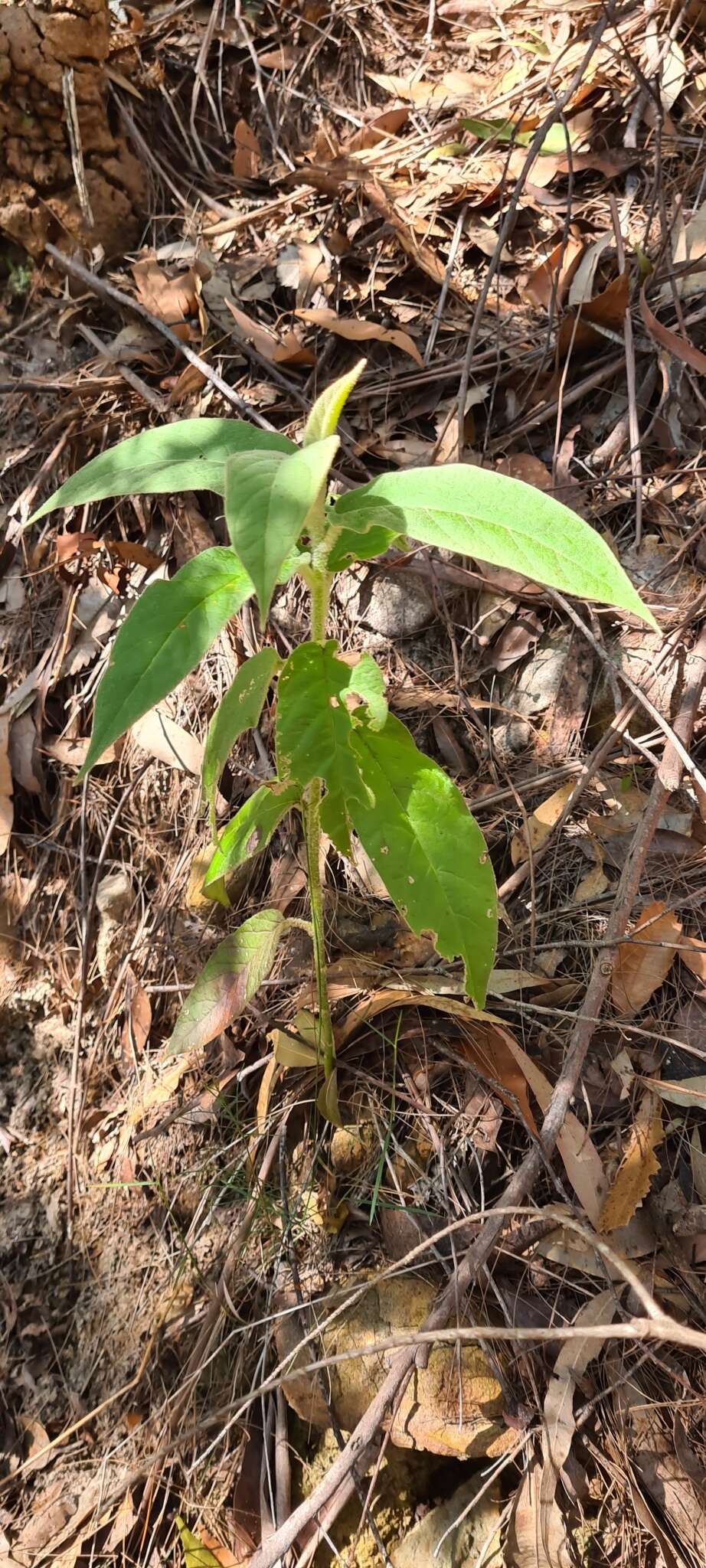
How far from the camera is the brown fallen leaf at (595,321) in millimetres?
2039

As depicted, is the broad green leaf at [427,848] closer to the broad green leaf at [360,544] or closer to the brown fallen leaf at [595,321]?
the broad green leaf at [360,544]

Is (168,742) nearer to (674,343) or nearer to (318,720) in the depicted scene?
(318,720)

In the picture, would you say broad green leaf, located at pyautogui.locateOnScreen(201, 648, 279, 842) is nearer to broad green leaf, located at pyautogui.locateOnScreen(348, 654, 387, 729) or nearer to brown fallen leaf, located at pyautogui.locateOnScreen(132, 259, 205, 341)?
broad green leaf, located at pyautogui.locateOnScreen(348, 654, 387, 729)

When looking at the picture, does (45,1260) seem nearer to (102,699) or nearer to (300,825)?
(300,825)

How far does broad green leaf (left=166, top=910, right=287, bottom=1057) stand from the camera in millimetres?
1542

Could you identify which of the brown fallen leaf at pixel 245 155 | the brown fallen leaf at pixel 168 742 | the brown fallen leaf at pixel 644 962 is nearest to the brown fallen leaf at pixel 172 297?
the brown fallen leaf at pixel 245 155

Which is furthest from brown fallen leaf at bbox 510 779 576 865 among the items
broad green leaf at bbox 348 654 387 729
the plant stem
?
broad green leaf at bbox 348 654 387 729

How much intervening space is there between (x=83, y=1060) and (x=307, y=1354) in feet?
2.63

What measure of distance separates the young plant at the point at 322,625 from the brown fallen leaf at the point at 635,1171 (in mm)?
515

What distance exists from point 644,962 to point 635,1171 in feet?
1.14

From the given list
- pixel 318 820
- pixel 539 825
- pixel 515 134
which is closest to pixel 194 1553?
pixel 318 820

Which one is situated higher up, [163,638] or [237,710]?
[163,638]

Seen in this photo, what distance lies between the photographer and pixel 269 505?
854mm

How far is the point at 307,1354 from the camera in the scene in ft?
5.13
